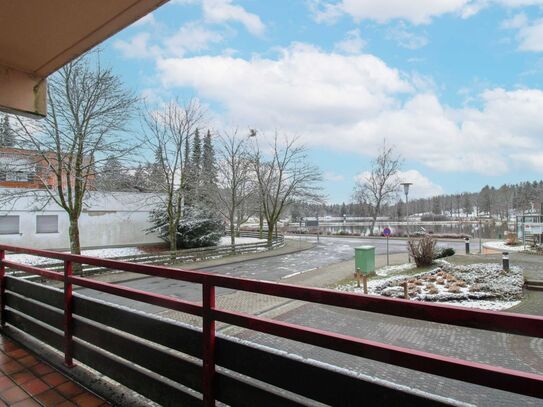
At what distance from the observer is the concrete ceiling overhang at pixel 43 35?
216 centimetres

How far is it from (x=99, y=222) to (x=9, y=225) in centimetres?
488

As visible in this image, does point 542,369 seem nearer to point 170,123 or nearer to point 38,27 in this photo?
point 38,27

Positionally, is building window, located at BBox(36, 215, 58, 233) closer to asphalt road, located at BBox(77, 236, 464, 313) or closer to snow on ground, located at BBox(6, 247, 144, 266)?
snow on ground, located at BBox(6, 247, 144, 266)

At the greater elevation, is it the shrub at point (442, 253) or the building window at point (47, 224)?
the building window at point (47, 224)

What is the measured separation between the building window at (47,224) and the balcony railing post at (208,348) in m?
22.8

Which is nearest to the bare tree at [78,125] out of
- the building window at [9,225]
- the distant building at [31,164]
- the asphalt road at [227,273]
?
the distant building at [31,164]

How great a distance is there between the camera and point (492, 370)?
1.31 metres

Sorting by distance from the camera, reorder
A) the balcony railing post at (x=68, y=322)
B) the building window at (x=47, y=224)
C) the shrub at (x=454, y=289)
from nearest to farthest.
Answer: the balcony railing post at (x=68, y=322) < the shrub at (x=454, y=289) < the building window at (x=47, y=224)

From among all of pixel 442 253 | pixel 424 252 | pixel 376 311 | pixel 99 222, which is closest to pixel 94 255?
pixel 99 222

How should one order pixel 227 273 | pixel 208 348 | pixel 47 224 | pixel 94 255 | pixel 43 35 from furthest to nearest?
pixel 47 224 < pixel 94 255 < pixel 227 273 < pixel 43 35 < pixel 208 348

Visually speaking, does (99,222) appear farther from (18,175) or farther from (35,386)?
(35,386)

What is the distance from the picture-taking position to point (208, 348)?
7.06 ft

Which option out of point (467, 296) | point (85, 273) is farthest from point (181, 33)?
point (85, 273)

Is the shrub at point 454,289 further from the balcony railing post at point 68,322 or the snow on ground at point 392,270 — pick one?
the balcony railing post at point 68,322
